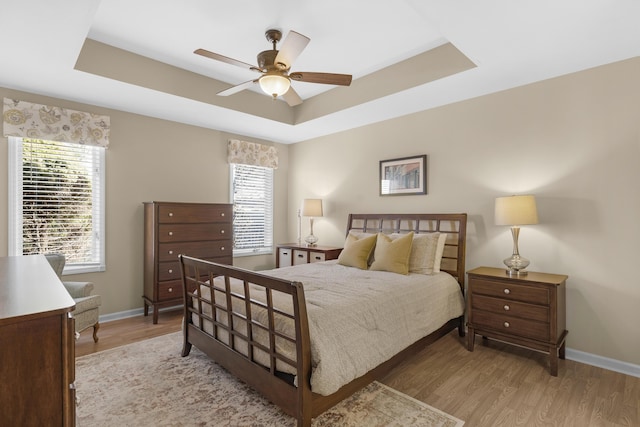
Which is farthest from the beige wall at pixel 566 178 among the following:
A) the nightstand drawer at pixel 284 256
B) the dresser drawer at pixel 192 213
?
the dresser drawer at pixel 192 213

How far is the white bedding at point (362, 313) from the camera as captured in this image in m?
1.94

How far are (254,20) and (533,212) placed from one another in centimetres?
288

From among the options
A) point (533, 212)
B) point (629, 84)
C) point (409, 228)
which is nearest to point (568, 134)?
point (629, 84)

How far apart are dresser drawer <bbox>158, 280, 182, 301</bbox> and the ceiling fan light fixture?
259cm

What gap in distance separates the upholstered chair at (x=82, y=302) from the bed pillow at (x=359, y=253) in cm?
249

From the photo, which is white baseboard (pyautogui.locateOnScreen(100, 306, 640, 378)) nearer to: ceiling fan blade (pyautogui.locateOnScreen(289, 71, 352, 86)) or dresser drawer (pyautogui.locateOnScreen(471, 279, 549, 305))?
dresser drawer (pyautogui.locateOnScreen(471, 279, 549, 305))

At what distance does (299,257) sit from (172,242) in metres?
1.73

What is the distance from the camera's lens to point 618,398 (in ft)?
7.65

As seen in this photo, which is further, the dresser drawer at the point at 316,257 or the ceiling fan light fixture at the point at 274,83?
the dresser drawer at the point at 316,257

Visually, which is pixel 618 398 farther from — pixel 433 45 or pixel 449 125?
pixel 433 45

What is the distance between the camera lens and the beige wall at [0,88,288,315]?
3.93m

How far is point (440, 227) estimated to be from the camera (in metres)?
3.78

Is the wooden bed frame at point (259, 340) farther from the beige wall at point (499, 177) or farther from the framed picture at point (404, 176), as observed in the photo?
the framed picture at point (404, 176)

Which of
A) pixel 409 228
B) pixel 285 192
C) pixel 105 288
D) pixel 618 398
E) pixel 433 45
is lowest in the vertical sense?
pixel 618 398
